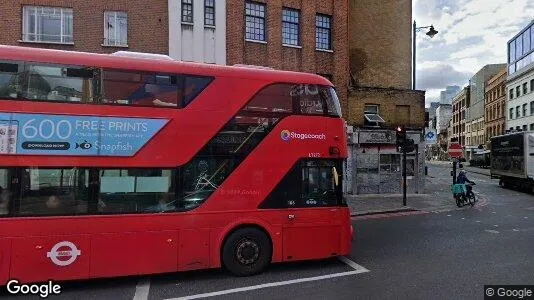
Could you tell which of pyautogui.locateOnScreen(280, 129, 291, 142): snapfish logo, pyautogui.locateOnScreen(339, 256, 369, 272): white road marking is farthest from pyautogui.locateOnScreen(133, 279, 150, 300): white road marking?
pyautogui.locateOnScreen(339, 256, 369, 272): white road marking

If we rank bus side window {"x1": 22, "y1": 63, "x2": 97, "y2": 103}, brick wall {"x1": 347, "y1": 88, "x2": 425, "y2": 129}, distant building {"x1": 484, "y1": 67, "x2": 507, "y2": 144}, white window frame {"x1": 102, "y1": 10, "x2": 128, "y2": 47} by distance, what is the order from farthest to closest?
distant building {"x1": 484, "y1": 67, "x2": 507, "y2": 144}, brick wall {"x1": 347, "y1": 88, "x2": 425, "y2": 129}, white window frame {"x1": 102, "y1": 10, "x2": 128, "y2": 47}, bus side window {"x1": 22, "y1": 63, "x2": 97, "y2": 103}

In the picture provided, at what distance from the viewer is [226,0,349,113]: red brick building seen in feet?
62.3

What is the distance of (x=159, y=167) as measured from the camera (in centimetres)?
672

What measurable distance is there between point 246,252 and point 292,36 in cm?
1546

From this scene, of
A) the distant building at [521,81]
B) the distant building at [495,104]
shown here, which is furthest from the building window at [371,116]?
the distant building at [495,104]

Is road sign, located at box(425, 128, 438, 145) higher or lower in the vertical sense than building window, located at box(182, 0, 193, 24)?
lower

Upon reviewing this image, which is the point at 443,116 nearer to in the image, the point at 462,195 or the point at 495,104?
the point at 495,104

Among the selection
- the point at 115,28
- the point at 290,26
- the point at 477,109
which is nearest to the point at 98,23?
the point at 115,28

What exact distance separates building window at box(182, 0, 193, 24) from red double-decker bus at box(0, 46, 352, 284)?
1202 cm

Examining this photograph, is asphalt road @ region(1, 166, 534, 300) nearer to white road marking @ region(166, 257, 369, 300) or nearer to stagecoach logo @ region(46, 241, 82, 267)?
white road marking @ region(166, 257, 369, 300)

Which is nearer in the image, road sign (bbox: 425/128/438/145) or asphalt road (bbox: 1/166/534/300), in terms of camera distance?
asphalt road (bbox: 1/166/534/300)

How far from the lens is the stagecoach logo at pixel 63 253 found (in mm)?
6254

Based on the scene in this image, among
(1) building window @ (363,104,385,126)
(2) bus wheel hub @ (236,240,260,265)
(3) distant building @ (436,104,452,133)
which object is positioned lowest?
(2) bus wheel hub @ (236,240,260,265)

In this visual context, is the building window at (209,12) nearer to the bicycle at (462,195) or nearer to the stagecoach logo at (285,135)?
the stagecoach logo at (285,135)
